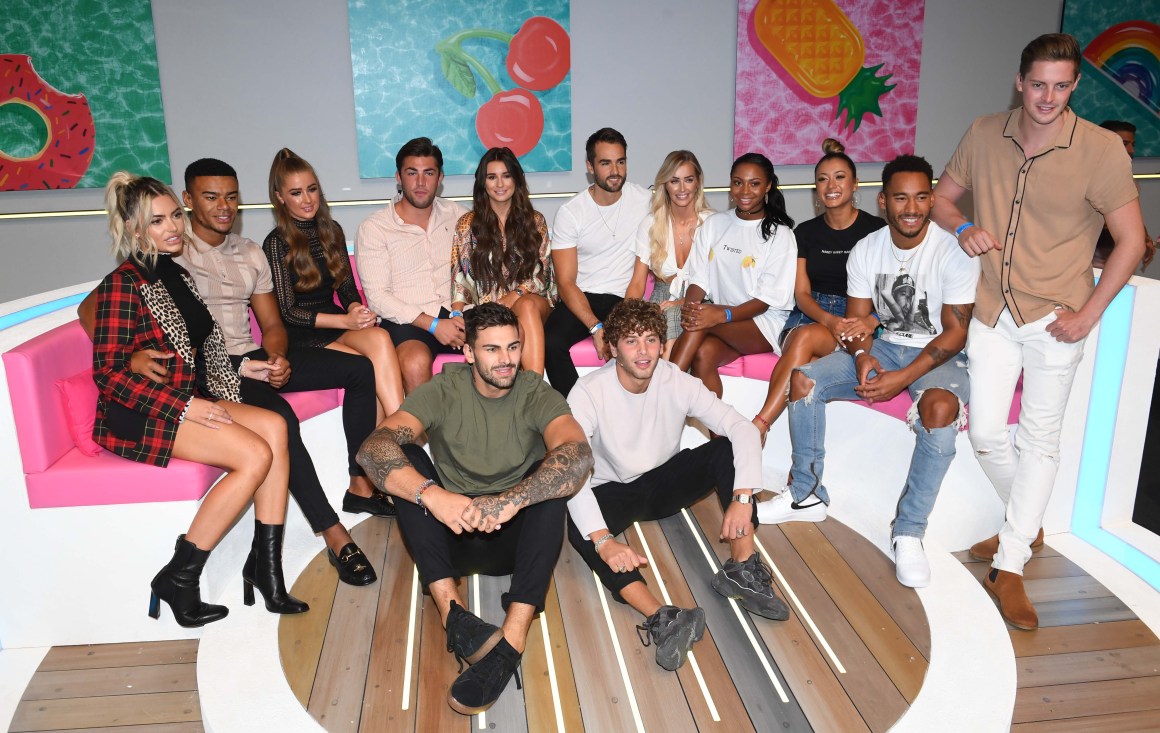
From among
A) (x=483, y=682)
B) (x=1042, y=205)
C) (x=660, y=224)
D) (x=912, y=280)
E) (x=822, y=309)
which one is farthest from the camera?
(x=660, y=224)

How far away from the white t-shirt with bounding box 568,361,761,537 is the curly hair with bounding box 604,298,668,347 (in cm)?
16

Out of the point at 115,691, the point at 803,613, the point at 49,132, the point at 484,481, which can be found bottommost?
the point at 115,691

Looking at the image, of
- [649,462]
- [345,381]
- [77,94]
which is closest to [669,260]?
[649,462]

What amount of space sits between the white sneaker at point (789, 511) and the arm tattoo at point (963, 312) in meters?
0.82

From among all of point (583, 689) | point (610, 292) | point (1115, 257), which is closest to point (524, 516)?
point (583, 689)

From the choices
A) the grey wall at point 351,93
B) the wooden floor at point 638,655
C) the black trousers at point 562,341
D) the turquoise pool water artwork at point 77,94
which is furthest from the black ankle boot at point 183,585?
the turquoise pool water artwork at point 77,94

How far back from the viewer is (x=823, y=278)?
3615 millimetres

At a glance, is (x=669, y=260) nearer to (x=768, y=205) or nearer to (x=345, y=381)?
(x=768, y=205)

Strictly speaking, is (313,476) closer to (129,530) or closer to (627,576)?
(129,530)

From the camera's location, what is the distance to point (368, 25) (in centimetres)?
489

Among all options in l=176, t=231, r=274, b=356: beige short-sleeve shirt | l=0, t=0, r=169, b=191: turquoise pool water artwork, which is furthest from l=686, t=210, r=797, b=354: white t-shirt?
l=0, t=0, r=169, b=191: turquoise pool water artwork

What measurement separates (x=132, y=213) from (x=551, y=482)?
151 centimetres

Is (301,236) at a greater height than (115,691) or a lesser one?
greater

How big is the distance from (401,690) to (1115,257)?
2501 mm
